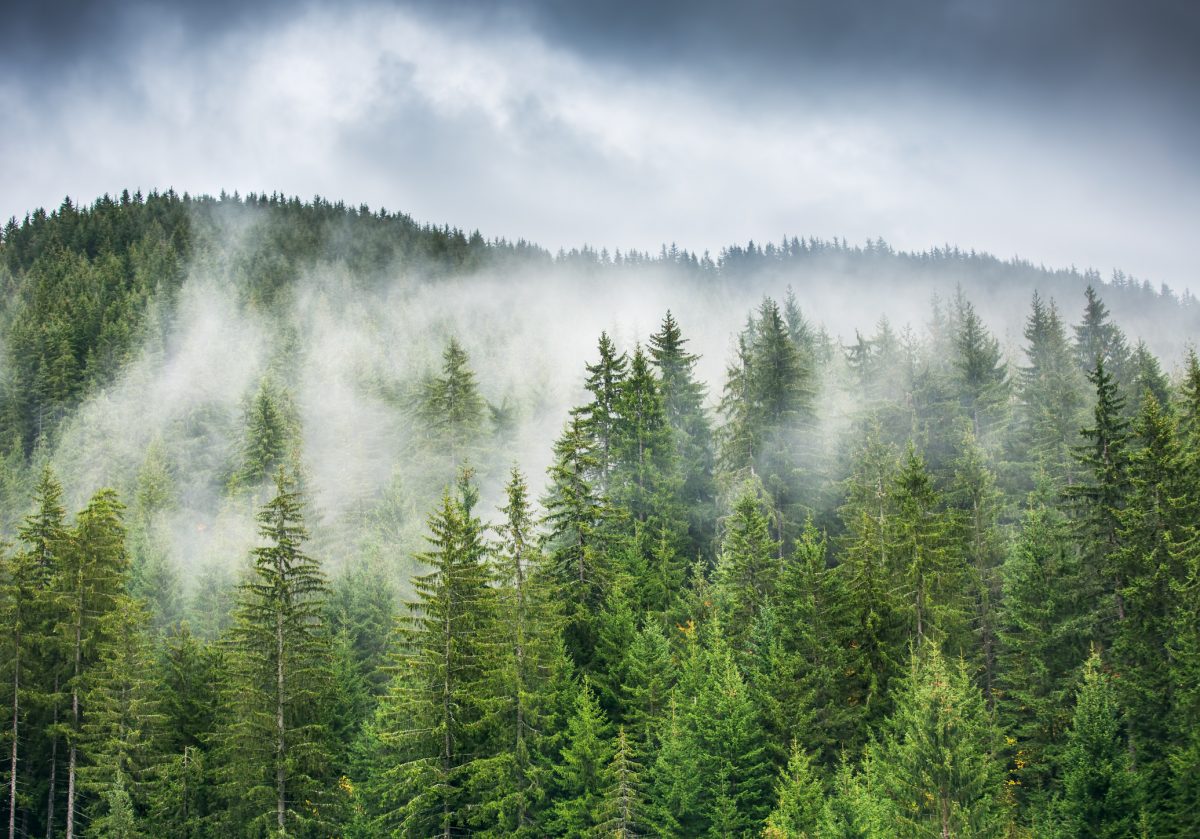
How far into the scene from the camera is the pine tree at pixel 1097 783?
2708 centimetres

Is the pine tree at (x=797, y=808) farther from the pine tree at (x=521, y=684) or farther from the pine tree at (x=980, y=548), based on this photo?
the pine tree at (x=980, y=548)

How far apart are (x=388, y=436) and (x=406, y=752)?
55358 mm

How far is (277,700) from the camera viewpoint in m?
35.0

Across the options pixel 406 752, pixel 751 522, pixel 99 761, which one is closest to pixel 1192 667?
pixel 751 522

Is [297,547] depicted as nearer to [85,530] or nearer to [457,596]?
[457,596]

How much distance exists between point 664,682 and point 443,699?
9.71 meters

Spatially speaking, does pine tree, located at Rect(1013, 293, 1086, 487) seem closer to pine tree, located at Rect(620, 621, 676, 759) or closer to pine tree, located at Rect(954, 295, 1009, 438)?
pine tree, located at Rect(954, 295, 1009, 438)

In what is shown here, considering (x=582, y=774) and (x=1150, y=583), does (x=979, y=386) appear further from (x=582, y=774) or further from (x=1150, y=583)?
(x=582, y=774)

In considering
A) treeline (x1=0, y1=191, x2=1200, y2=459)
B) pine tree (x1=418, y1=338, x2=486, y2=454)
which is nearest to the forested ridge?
pine tree (x1=418, y1=338, x2=486, y2=454)

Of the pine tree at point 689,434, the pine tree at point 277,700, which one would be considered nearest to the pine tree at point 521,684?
the pine tree at point 277,700

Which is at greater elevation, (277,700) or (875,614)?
(875,614)

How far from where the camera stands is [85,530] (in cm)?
4066

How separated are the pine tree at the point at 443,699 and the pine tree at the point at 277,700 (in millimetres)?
3582

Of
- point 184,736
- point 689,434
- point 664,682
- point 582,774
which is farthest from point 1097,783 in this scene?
point 184,736
